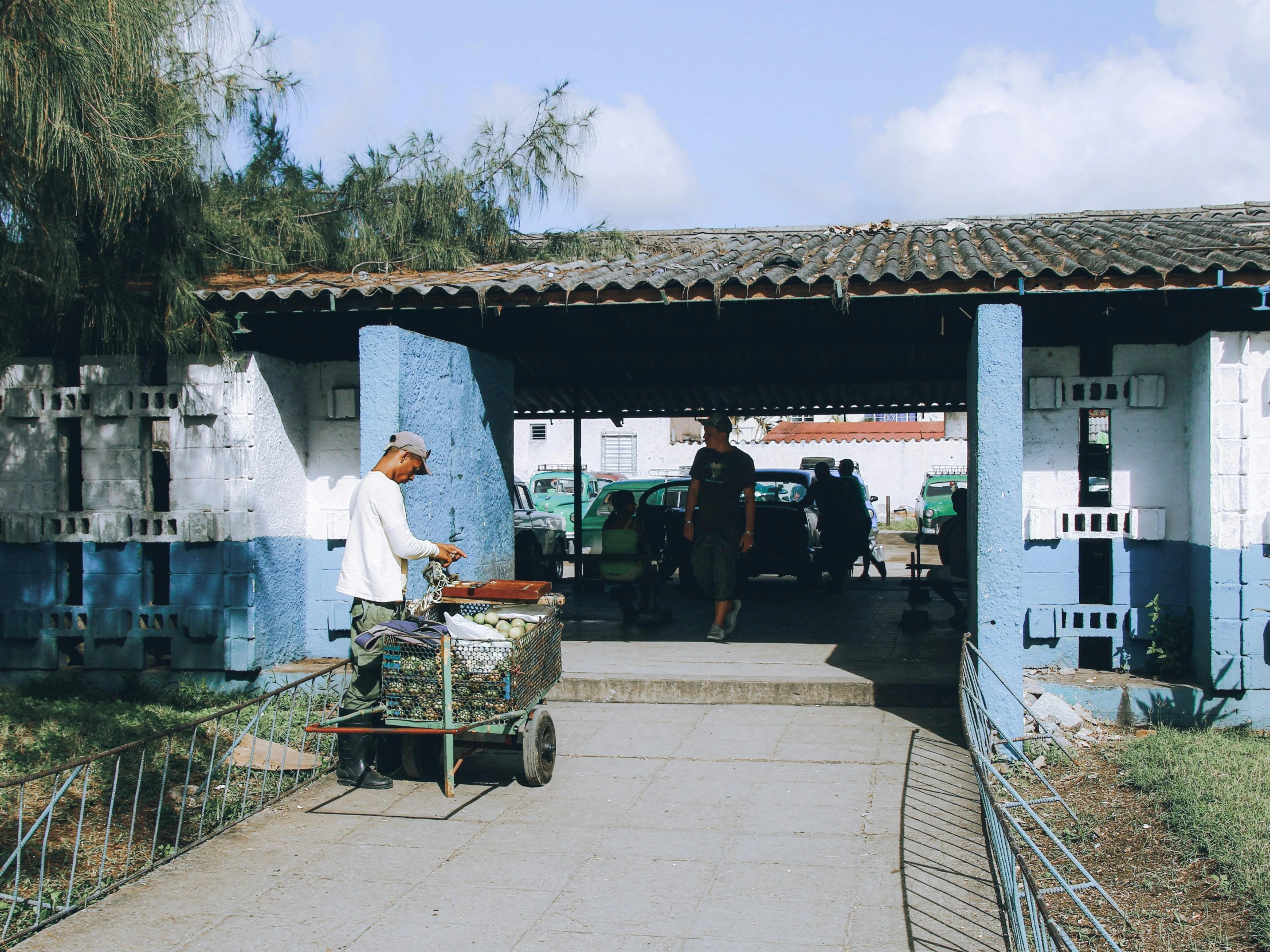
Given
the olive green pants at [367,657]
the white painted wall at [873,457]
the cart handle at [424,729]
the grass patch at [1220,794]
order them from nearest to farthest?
1. the grass patch at [1220,794]
2. the cart handle at [424,729]
3. the olive green pants at [367,657]
4. the white painted wall at [873,457]

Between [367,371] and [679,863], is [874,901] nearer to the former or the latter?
[679,863]

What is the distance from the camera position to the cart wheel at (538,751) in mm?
5906

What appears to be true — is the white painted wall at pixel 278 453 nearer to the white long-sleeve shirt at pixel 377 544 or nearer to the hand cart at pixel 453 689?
the white long-sleeve shirt at pixel 377 544

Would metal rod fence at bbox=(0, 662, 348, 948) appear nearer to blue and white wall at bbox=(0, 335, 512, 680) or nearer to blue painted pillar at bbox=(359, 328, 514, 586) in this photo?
blue and white wall at bbox=(0, 335, 512, 680)

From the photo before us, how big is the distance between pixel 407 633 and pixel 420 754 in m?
1.01

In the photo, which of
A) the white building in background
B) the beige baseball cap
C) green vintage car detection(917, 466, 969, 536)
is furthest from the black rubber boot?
the white building in background

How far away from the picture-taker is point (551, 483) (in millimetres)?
29172

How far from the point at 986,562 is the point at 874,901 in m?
3.02

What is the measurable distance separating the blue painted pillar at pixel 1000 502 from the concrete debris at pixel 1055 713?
0.40m

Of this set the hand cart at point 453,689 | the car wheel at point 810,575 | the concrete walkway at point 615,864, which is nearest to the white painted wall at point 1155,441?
the concrete walkway at point 615,864

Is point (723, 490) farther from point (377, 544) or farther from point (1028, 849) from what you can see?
point (1028, 849)

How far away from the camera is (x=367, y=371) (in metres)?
7.57

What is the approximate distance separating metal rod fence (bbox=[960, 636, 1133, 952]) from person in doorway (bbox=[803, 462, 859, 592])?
21.2ft

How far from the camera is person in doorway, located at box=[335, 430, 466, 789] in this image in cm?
592
